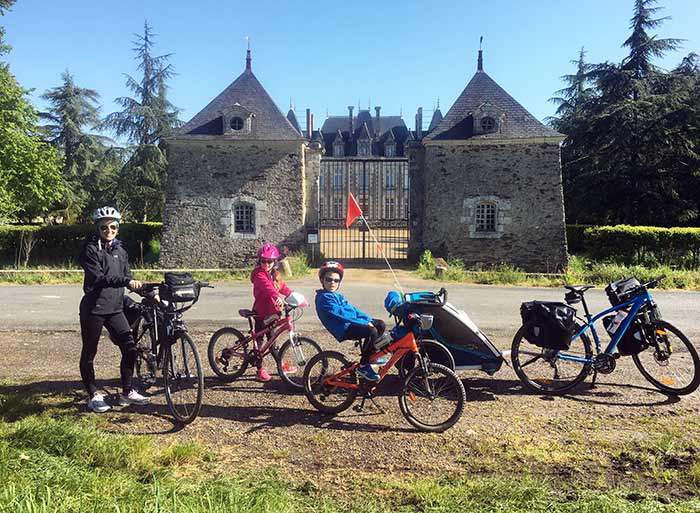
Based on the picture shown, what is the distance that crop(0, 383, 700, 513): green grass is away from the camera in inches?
Answer: 102

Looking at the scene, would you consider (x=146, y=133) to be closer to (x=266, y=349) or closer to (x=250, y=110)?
(x=250, y=110)

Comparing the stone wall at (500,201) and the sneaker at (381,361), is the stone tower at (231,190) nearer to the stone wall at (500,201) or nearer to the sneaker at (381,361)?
the stone wall at (500,201)

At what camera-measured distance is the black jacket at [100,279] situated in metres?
4.00

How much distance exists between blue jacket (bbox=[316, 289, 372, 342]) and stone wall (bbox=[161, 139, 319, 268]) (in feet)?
41.1

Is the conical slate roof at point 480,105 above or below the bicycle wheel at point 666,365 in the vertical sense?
above

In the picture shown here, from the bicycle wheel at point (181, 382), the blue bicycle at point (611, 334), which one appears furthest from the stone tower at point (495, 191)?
the bicycle wheel at point (181, 382)

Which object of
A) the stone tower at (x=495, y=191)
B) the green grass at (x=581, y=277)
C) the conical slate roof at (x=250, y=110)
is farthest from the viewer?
the conical slate roof at (x=250, y=110)

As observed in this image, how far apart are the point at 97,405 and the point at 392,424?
2.50 m

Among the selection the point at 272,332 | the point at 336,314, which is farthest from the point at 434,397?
the point at 272,332

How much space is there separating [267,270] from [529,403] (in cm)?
281

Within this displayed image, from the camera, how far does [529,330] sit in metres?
4.66

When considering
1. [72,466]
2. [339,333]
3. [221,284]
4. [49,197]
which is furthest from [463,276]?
[49,197]

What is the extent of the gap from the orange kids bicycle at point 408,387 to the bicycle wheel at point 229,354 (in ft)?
3.48

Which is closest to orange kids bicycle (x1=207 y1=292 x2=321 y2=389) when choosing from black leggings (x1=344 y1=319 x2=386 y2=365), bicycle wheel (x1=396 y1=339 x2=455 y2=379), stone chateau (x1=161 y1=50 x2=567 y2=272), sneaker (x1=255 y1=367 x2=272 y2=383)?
sneaker (x1=255 y1=367 x2=272 y2=383)
